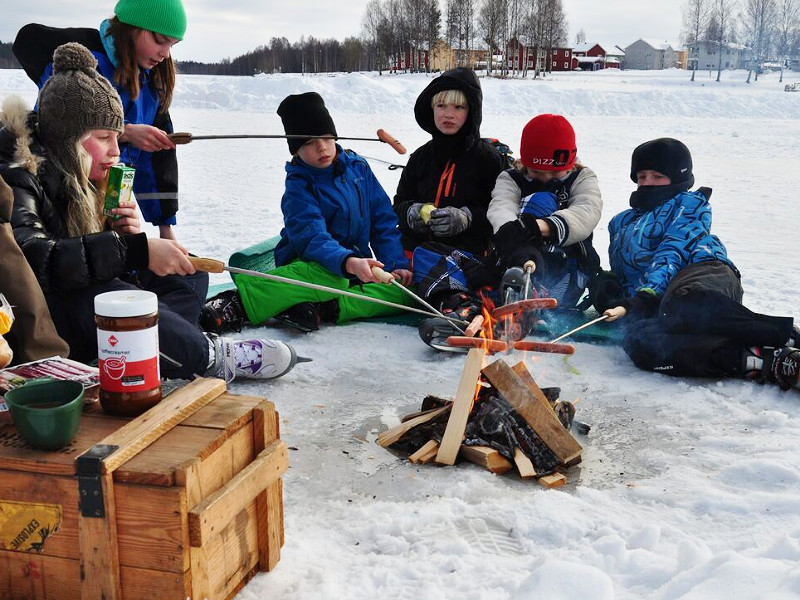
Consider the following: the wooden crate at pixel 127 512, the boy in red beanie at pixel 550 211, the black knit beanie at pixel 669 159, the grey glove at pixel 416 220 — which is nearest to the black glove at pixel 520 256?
the boy in red beanie at pixel 550 211

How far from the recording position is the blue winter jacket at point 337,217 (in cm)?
466

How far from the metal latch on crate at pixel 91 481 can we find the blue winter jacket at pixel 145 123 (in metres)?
3.08

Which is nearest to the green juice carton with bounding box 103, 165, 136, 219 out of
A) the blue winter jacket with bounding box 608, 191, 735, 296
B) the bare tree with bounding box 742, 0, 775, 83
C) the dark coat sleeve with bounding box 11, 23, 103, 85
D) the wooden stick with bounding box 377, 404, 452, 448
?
the wooden stick with bounding box 377, 404, 452, 448

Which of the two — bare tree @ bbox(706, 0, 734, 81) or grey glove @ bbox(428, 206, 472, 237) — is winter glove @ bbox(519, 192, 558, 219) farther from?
bare tree @ bbox(706, 0, 734, 81)

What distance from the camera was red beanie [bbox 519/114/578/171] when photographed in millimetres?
4395

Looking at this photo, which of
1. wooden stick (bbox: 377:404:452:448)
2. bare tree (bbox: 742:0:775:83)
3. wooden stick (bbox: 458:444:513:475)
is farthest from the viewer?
bare tree (bbox: 742:0:775:83)

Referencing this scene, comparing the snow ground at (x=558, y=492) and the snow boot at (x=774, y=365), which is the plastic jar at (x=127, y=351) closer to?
the snow ground at (x=558, y=492)

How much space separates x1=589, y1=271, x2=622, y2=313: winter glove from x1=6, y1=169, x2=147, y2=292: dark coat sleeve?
276 centimetres

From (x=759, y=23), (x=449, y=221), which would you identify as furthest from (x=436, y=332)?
(x=759, y=23)

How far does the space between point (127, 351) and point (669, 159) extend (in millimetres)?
3403

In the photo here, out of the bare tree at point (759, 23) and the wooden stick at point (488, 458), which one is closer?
the wooden stick at point (488, 458)

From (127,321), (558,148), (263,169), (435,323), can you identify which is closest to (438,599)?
(127,321)

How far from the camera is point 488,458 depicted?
292 centimetres

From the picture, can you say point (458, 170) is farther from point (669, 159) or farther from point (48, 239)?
point (48, 239)
